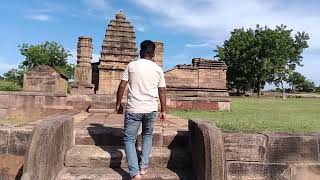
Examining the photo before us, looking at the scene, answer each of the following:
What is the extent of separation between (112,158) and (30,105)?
830 centimetres

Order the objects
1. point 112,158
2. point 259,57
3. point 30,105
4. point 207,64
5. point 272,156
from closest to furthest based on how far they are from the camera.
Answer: point 112,158
point 272,156
point 30,105
point 207,64
point 259,57

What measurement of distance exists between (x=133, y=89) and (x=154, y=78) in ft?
0.97

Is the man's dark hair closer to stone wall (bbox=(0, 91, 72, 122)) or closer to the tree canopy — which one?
stone wall (bbox=(0, 91, 72, 122))

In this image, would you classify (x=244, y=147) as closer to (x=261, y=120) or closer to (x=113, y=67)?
(x=261, y=120)

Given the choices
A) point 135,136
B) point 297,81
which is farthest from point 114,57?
point 297,81

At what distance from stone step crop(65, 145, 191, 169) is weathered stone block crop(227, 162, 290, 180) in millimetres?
630

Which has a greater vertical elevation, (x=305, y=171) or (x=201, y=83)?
(x=201, y=83)

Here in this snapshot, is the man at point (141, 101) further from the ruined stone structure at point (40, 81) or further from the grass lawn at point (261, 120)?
the ruined stone structure at point (40, 81)

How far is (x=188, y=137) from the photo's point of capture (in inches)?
251

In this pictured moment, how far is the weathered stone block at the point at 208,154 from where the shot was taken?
4805 mm

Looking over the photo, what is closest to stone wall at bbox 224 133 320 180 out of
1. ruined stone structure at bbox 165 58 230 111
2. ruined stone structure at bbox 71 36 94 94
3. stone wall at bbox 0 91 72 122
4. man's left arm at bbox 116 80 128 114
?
man's left arm at bbox 116 80 128 114

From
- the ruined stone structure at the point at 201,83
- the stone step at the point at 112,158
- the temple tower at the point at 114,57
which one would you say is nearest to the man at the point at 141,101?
the stone step at the point at 112,158

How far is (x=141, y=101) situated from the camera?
17.3ft

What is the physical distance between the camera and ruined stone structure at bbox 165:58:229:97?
66.2 ft
